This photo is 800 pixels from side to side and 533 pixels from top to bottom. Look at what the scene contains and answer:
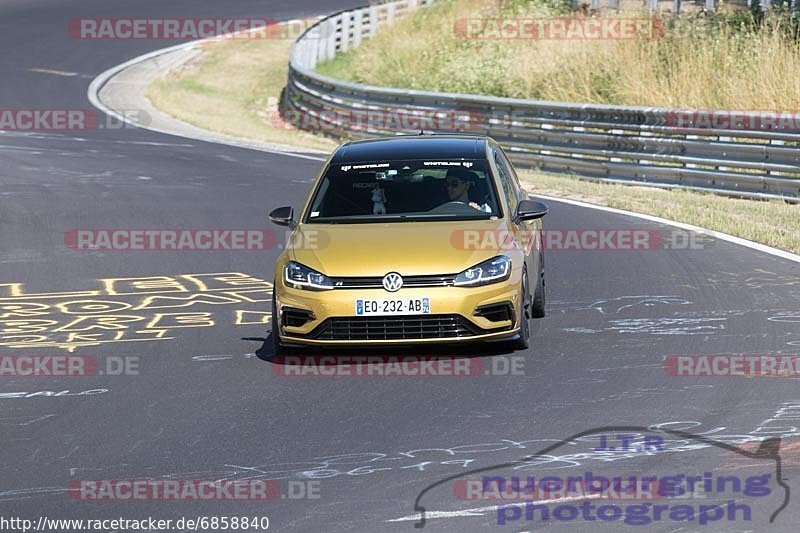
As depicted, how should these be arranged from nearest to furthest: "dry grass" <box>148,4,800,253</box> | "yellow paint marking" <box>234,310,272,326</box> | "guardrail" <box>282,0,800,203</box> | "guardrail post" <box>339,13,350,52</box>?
"yellow paint marking" <box>234,310,272,326</box> < "dry grass" <box>148,4,800,253</box> < "guardrail" <box>282,0,800,203</box> < "guardrail post" <box>339,13,350,52</box>

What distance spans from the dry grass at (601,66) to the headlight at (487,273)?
14512 mm

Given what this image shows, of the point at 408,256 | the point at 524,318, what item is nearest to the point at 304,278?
the point at 408,256

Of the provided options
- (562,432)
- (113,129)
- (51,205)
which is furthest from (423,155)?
(113,129)

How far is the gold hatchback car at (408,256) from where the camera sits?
1013 centimetres

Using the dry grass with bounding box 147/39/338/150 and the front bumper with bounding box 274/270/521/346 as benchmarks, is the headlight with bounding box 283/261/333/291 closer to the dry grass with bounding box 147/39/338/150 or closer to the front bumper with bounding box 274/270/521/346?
the front bumper with bounding box 274/270/521/346

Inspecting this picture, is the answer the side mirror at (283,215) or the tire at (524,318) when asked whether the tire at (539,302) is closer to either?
the tire at (524,318)

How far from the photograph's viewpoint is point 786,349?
10383mm

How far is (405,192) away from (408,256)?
4.28 feet

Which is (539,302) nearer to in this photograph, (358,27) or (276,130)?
(276,130)

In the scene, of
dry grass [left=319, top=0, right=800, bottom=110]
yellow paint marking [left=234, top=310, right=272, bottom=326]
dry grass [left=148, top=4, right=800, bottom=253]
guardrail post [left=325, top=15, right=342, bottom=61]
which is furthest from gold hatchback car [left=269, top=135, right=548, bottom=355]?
guardrail post [left=325, top=15, right=342, bottom=61]

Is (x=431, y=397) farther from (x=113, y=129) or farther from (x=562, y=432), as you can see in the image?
(x=113, y=129)

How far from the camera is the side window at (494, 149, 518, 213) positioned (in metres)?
11.7

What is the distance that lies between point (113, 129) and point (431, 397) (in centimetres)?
2400

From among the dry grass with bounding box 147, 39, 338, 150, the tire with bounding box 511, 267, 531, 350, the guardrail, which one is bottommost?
the dry grass with bounding box 147, 39, 338, 150
